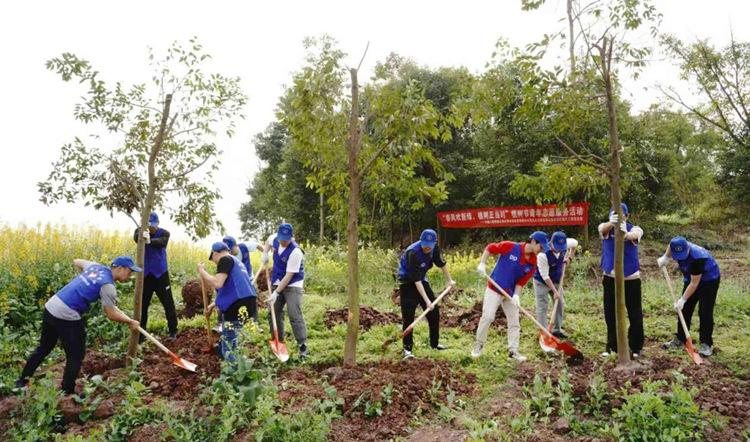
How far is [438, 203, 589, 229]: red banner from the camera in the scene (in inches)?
524

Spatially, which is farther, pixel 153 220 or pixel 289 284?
pixel 153 220

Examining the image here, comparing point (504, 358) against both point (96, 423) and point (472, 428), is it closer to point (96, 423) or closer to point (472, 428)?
point (472, 428)

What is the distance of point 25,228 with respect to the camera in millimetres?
9375

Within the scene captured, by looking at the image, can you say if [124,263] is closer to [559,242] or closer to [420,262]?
[420,262]

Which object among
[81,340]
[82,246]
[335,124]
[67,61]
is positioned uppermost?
[67,61]

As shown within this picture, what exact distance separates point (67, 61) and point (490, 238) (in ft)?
42.1

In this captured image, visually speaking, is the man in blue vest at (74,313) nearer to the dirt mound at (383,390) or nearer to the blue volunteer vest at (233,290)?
the blue volunteer vest at (233,290)

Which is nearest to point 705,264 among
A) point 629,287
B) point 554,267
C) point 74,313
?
point 629,287

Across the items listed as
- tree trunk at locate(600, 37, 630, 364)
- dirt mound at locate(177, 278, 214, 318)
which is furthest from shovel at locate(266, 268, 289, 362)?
tree trunk at locate(600, 37, 630, 364)

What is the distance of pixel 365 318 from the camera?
7895 mm

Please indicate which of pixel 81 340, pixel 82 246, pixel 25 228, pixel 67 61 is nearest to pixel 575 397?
pixel 81 340

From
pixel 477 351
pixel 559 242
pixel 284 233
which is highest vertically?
pixel 284 233

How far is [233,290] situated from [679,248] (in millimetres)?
4873

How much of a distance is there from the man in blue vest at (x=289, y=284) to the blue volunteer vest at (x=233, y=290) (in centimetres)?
40
